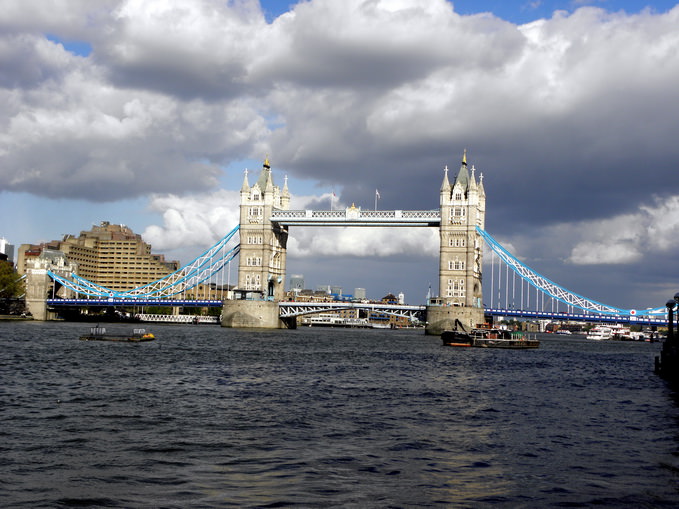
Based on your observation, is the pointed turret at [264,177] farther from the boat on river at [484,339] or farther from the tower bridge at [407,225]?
the boat on river at [484,339]

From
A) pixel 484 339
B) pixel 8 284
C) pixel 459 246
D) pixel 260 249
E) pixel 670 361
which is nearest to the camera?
pixel 670 361

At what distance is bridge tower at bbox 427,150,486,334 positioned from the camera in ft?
405

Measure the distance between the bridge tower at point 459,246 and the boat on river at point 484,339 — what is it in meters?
27.6

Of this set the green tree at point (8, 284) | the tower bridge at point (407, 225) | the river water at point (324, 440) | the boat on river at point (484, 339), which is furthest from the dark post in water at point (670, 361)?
the green tree at point (8, 284)

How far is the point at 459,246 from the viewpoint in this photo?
12481 cm

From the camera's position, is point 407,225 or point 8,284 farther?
point 8,284

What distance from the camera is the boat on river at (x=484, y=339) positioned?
87.9 meters

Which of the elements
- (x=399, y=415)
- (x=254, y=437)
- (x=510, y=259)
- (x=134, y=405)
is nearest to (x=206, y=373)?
(x=134, y=405)

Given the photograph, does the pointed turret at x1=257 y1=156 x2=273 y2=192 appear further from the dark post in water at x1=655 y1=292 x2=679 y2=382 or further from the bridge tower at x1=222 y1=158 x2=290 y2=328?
the dark post in water at x1=655 y1=292 x2=679 y2=382

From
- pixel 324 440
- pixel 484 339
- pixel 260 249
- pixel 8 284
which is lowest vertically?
pixel 324 440

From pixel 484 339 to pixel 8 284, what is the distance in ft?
308

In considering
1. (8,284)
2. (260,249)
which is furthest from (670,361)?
(8,284)

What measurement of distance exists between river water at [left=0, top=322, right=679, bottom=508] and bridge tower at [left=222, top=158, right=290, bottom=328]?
278 feet

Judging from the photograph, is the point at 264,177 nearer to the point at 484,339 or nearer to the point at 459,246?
the point at 459,246
